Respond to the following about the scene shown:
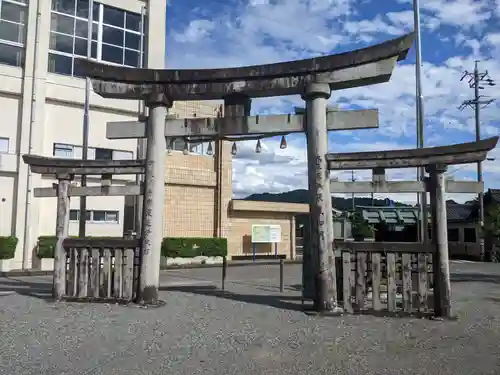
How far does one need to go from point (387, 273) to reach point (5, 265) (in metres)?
16.9

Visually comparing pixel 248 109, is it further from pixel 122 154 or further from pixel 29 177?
pixel 122 154

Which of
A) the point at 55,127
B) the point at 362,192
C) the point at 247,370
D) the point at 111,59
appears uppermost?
the point at 111,59

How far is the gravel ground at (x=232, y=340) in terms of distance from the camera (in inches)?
227

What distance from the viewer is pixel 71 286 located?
10.4 m

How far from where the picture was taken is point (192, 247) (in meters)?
25.8

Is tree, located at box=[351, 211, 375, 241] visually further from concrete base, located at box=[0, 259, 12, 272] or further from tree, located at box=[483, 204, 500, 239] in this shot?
concrete base, located at box=[0, 259, 12, 272]

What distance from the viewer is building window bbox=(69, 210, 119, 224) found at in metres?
22.0

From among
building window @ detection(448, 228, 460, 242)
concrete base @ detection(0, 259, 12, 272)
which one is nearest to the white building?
concrete base @ detection(0, 259, 12, 272)

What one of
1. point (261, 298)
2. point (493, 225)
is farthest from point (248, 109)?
point (493, 225)

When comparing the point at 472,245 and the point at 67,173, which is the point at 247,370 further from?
the point at 472,245

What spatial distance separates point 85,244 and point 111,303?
1.36 metres

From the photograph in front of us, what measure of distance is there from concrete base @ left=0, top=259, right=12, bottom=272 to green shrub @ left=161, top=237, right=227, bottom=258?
6.85 metres

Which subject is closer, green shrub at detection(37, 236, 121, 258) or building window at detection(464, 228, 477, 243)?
green shrub at detection(37, 236, 121, 258)

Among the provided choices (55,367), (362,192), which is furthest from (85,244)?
(362,192)
